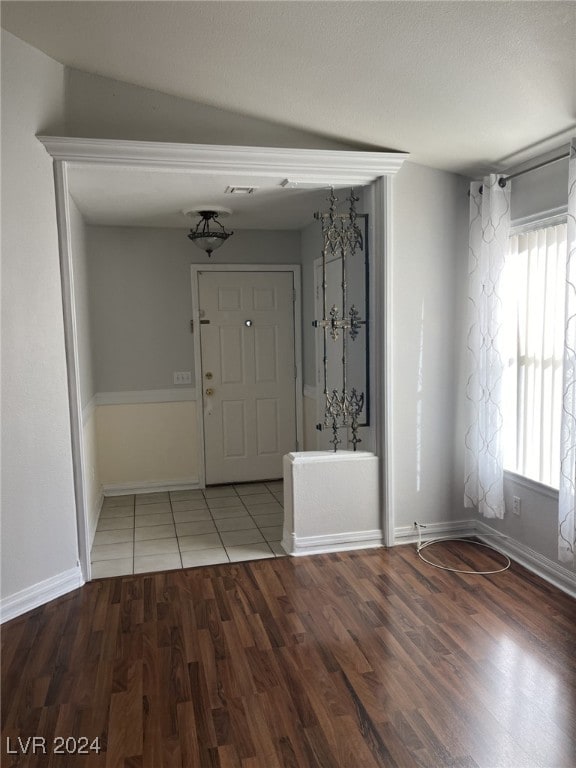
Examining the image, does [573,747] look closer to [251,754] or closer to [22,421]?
[251,754]

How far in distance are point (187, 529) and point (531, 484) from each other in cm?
229

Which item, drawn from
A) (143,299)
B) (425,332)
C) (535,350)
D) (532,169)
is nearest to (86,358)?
(143,299)

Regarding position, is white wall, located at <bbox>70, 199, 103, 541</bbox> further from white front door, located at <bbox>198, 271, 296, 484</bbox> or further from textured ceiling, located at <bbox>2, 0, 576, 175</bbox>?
textured ceiling, located at <bbox>2, 0, 576, 175</bbox>

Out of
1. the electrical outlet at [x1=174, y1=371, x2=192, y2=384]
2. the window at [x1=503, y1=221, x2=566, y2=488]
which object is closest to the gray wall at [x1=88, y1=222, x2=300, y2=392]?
the electrical outlet at [x1=174, y1=371, x2=192, y2=384]

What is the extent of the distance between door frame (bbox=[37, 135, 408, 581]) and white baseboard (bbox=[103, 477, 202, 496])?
1.75 metres

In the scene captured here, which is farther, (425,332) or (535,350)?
(425,332)

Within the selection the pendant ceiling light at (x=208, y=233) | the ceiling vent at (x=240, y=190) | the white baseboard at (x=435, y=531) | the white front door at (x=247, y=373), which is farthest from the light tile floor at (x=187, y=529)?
the ceiling vent at (x=240, y=190)

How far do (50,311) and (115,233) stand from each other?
2.07m

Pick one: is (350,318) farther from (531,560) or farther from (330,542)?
(531,560)

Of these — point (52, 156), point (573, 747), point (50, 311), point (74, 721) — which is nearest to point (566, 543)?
point (573, 747)

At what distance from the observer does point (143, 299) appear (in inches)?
203

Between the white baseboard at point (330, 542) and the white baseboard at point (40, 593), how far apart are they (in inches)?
48.0

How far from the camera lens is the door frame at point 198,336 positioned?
5.24 meters

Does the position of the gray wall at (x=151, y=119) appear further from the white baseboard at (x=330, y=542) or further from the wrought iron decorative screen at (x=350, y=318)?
the white baseboard at (x=330, y=542)
